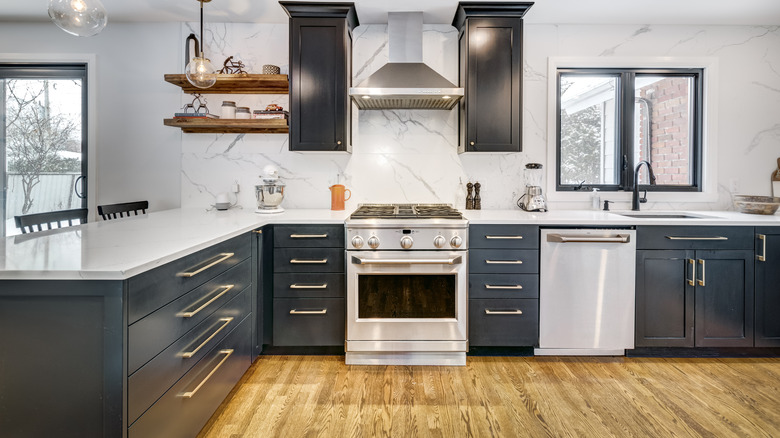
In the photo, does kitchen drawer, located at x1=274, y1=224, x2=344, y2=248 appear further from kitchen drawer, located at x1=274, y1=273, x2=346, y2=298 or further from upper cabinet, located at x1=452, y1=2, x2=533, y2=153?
upper cabinet, located at x1=452, y1=2, x2=533, y2=153

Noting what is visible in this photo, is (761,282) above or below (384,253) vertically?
below

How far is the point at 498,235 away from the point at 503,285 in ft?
1.07

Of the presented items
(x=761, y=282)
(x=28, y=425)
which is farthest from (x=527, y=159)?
(x=28, y=425)

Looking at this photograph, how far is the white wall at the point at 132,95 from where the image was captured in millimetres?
3213

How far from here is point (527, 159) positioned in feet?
10.6

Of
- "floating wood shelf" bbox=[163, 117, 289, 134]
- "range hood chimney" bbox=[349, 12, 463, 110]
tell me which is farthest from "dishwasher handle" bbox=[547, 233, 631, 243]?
"floating wood shelf" bbox=[163, 117, 289, 134]

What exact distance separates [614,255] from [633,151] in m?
1.19

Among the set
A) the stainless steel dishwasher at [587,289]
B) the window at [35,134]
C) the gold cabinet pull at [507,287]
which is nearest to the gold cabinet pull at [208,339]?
the gold cabinet pull at [507,287]

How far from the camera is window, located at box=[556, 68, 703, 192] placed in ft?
10.6

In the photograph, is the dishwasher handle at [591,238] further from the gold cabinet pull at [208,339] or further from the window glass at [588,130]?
the gold cabinet pull at [208,339]

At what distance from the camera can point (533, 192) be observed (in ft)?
10.1

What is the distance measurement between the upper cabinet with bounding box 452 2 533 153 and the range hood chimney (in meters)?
0.20

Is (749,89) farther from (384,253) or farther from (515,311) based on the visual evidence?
(384,253)

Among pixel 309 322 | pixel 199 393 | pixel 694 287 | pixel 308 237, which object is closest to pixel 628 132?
pixel 694 287
